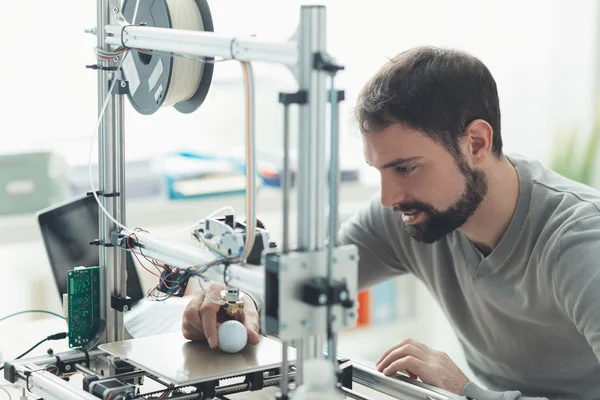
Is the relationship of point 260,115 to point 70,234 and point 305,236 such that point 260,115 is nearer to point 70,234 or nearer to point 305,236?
point 70,234

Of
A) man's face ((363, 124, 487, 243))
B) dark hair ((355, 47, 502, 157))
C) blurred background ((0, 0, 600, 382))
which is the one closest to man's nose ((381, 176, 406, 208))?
man's face ((363, 124, 487, 243))

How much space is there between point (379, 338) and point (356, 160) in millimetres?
696

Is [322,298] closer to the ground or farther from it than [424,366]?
farther from it

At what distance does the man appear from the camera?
1.53m

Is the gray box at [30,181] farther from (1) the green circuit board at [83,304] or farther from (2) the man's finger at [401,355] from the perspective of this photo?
(2) the man's finger at [401,355]

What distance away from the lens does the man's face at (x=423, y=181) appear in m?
1.59

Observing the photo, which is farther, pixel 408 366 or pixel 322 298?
pixel 408 366

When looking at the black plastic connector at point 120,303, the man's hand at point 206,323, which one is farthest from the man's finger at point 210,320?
the black plastic connector at point 120,303

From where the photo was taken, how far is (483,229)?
1.74 m

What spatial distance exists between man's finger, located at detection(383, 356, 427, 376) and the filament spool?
56 cm

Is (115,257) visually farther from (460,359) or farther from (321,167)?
(460,359)

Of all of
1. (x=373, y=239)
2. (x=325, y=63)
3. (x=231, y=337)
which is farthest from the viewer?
(x=373, y=239)

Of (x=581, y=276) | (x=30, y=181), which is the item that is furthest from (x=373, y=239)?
(x=30, y=181)

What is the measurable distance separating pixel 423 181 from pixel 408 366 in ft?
1.11
